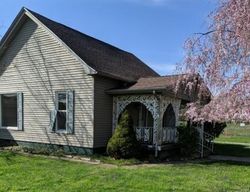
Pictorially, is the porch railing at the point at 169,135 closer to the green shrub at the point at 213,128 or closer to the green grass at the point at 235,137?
the green shrub at the point at 213,128

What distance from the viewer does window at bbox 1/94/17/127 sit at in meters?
17.2

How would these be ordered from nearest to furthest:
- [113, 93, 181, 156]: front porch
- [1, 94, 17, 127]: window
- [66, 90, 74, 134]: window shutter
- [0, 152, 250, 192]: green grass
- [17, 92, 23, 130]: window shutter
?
[0, 152, 250, 192]: green grass < [113, 93, 181, 156]: front porch < [66, 90, 74, 134]: window shutter < [17, 92, 23, 130]: window shutter < [1, 94, 17, 127]: window

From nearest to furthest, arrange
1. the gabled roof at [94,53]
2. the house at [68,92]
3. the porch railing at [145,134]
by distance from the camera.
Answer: the house at [68,92] < the porch railing at [145,134] < the gabled roof at [94,53]

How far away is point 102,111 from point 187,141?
12.3 feet

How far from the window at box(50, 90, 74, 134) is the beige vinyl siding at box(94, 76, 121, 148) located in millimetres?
1145

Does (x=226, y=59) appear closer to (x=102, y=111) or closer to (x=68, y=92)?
(x=102, y=111)

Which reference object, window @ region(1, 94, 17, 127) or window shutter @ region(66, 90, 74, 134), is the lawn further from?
window @ region(1, 94, 17, 127)

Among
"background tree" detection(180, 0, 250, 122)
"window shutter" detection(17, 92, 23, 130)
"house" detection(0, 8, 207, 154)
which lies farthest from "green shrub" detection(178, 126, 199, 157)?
"background tree" detection(180, 0, 250, 122)

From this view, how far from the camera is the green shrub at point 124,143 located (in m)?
12.3

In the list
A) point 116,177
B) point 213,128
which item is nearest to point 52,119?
point 116,177

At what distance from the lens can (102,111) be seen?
13953 mm

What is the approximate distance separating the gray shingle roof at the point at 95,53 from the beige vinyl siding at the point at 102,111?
50 cm

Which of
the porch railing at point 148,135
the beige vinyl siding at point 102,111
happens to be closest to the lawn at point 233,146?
the porch railing at point 148,135

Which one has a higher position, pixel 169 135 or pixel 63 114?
pixel 63 114
